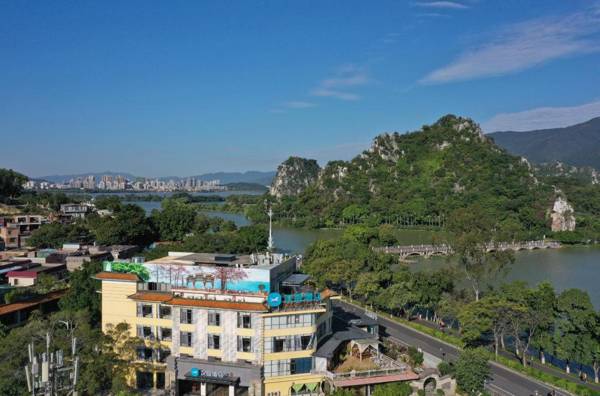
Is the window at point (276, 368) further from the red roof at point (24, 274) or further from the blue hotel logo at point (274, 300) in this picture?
the red roof at point (24, 274)

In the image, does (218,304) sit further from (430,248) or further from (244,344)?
(430,248)

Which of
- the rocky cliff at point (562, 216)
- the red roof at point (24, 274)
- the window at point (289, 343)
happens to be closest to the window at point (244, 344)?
the window at point (289, 343)

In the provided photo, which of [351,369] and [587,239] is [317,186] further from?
[351,369]

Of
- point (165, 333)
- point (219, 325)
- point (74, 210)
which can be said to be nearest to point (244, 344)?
point (219, 325)

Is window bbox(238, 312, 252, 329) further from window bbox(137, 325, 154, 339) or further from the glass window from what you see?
the glass window

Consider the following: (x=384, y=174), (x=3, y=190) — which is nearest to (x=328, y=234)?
(x=384, y=174)
